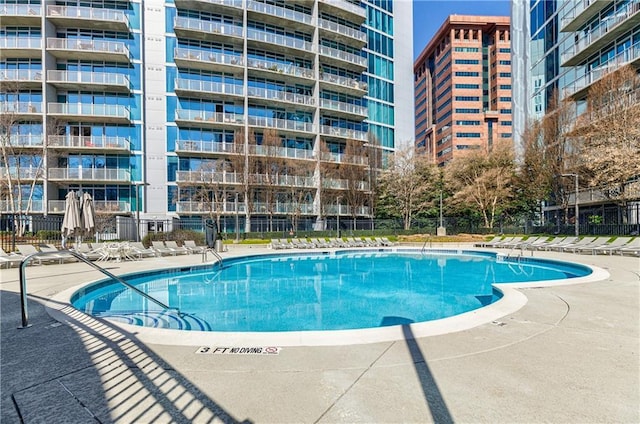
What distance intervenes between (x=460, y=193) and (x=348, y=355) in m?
33.1

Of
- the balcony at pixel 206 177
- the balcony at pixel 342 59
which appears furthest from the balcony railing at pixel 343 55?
the balcony at pixel 206 177

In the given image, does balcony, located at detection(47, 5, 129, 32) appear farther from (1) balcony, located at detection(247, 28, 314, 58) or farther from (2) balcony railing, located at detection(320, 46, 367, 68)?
(2) balcony railing, located at detection(320, 46, 367, 68)

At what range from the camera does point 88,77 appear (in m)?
28.0

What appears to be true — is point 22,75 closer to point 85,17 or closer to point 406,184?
point 85,17

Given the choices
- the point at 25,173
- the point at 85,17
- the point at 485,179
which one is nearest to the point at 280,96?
the point at 85,17

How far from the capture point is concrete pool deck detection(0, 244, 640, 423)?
2.63 m

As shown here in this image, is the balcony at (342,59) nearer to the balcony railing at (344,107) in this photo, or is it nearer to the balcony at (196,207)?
the balcony railing at (344,107)

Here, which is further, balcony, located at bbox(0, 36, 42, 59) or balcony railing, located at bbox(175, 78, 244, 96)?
balcony railing, located at bbox(175, 78, 244, 96)

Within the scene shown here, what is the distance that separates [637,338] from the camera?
14.4 feet

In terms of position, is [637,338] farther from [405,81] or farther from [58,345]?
[405,81]

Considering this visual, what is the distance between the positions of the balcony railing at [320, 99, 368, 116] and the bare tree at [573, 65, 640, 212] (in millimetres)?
19637

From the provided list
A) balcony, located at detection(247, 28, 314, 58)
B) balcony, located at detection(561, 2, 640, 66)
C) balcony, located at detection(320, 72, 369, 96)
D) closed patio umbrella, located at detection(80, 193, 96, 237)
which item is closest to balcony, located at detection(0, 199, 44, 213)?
closed patio umbrella, located at detection(80, 193, 96, 237)

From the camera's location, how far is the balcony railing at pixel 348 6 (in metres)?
34.7

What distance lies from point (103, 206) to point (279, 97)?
1859 cm
